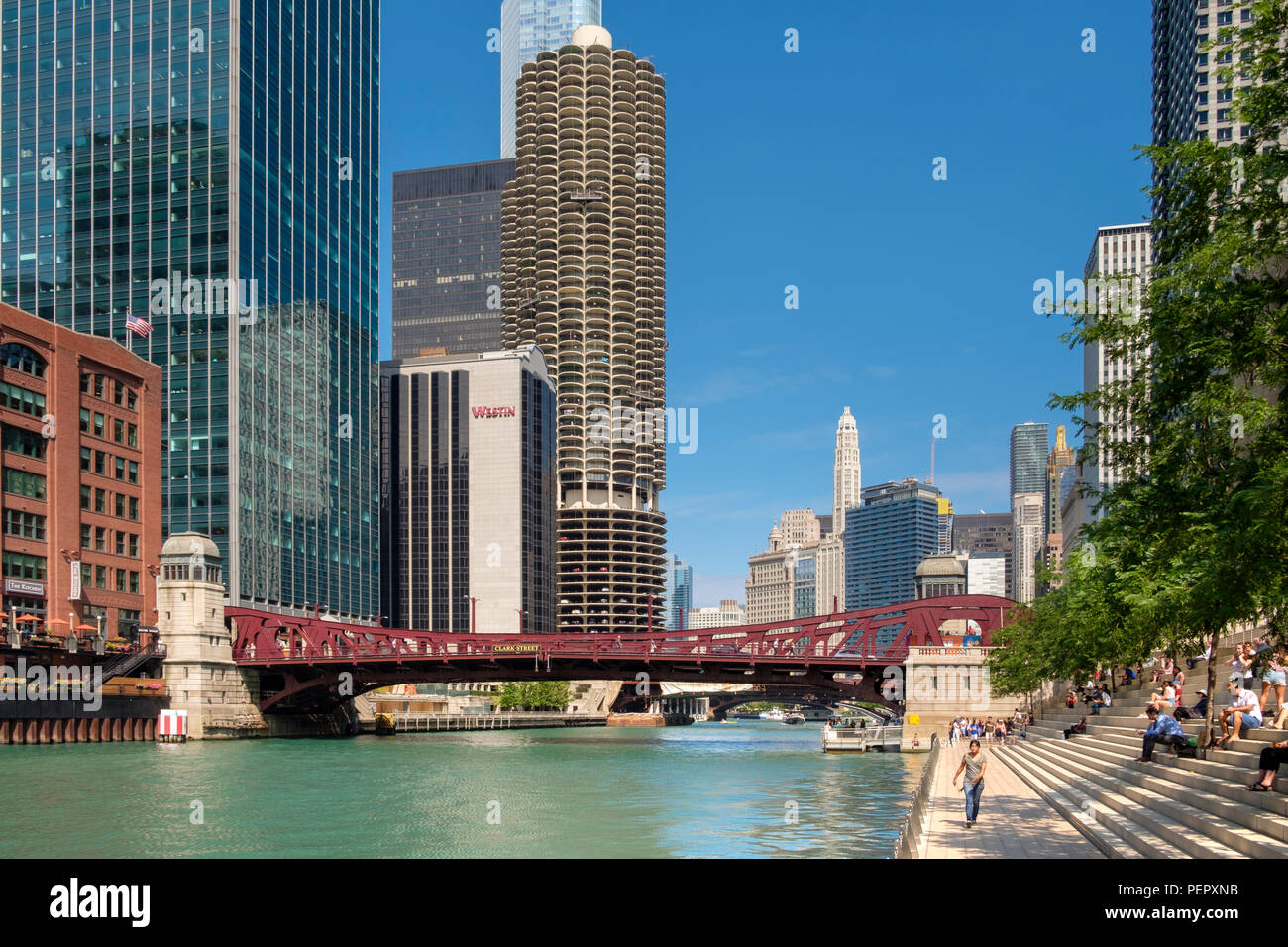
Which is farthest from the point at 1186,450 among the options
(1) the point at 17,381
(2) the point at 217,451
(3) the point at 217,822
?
(2) the point at 217,451

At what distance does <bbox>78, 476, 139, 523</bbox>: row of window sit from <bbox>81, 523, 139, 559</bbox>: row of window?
129cm

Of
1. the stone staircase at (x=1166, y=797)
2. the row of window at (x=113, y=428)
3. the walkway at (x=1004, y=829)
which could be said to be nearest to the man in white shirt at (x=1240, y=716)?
the stone staircase at (x=1166, y=797)

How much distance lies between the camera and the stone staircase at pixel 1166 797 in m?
20.5

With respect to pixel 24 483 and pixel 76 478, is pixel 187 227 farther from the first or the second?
pixel 24 483

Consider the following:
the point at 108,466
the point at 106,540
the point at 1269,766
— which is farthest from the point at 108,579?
the point at 1269,766

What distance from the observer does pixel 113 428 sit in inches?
4146

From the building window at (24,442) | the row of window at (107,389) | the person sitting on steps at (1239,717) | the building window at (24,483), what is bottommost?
the person sitting on steps at (1239,717)

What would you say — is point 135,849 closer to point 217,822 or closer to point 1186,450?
point 217,822

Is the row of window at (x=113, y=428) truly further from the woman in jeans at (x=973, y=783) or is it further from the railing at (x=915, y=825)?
the woman in jeans at (x=973, y=783)

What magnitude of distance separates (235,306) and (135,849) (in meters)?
129

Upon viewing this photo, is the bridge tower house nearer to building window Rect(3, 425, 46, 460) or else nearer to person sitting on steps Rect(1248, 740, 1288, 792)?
building window Rect(3, 425, 46, 460)

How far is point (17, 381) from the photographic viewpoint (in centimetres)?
9350

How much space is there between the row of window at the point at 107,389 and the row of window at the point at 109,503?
7.30 meters

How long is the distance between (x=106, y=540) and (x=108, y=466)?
5844 mm
